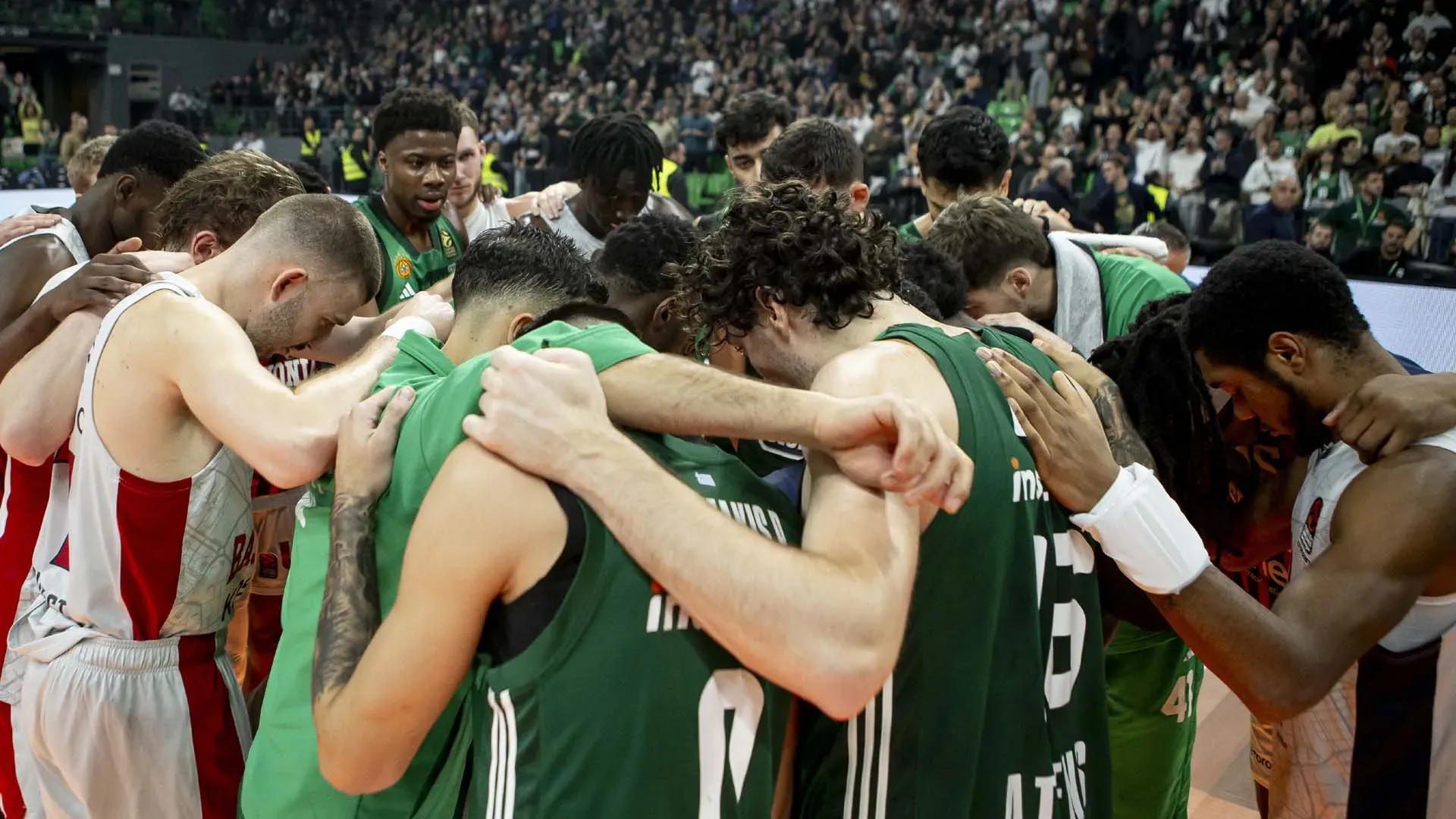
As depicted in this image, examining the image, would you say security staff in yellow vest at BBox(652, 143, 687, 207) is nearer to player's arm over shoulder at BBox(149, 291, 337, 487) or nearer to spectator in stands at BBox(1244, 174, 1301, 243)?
spectator in stands at BBox(1244, 174, 1301, 243)

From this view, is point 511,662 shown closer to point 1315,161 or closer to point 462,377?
point 462,377

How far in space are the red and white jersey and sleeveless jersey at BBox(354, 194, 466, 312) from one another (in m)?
2.05

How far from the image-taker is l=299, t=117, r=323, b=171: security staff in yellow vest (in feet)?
69.8

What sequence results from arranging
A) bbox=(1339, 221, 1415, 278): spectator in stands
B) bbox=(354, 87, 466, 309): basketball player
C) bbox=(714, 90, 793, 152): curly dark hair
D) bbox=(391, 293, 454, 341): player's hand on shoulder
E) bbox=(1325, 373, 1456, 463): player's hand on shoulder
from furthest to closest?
bbox=(1339, 221, 1415, 278): spectator in stands, bbox=(714, 90, 793, 152): curly dark hair, bbox=(354, 87, 466, 309): basketball player, bbox=(391, 293, 454, 341): player's hand on shoulder, bbox=(1325, 373, 1456, 463): player's hand on shoulder

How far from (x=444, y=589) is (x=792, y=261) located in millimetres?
1016

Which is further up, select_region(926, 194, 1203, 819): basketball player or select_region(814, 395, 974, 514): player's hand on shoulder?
select_region(814, 395, 974, 514): player's hand on shoulder

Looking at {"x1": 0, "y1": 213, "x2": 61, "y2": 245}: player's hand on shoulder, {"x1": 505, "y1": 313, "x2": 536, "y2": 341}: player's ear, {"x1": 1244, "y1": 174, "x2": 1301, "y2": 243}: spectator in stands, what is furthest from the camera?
{"x1": 1244, "y1": 174, "x2": 1301, "y2": 243}: spectator in stands

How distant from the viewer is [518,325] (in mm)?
2555

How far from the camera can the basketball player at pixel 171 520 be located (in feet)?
8.44

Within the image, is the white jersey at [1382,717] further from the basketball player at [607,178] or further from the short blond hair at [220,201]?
the basketball player at [607,178]

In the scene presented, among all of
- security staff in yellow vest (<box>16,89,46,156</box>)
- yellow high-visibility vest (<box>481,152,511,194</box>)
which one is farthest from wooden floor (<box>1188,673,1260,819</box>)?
security staff in yellow vest (<box>16,89,46,156</box>)

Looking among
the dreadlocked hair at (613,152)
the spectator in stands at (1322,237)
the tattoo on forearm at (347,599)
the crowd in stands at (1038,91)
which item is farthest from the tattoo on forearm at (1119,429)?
the crowd in stands at (1038,91)

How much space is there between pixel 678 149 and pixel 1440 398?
46.9ft

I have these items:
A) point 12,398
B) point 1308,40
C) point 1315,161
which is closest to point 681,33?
point 1308,40
